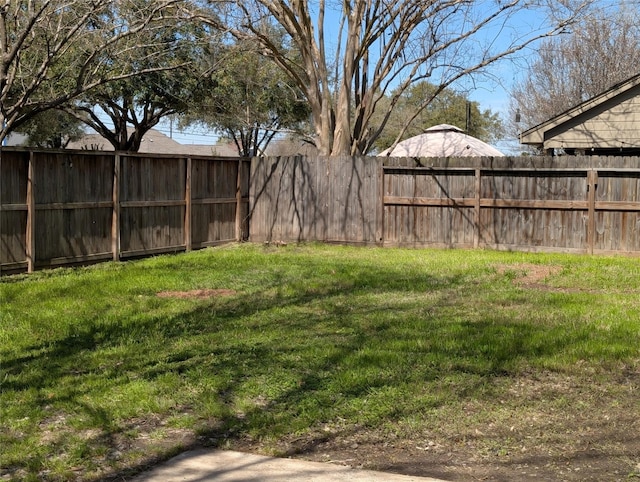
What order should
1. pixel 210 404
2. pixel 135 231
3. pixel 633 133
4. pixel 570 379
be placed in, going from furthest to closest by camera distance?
pixel 633 133, pixel 135 231, pixel 570 379, pixel 210 404

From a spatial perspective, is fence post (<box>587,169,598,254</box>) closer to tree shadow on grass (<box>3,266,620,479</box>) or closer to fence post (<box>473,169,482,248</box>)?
fence post (<box>473,169,482,248</box>)

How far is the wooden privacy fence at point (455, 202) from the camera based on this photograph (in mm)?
12664

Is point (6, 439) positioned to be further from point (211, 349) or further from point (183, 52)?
point (183, 52)

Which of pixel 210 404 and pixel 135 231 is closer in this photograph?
pixel 210 404

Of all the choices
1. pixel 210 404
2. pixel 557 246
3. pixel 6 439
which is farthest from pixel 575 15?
pixel 6 439

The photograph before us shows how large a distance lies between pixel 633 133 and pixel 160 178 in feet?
29.7

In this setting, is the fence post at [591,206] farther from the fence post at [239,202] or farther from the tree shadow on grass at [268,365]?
Result: the fence post at [239,202]

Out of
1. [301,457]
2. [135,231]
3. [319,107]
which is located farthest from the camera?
[319,107]

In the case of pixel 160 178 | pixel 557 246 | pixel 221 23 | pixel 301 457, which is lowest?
pixel 301 457

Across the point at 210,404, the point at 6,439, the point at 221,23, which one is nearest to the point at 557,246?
the point at 221,23

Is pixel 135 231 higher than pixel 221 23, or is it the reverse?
pixel 221 23

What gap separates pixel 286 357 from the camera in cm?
597

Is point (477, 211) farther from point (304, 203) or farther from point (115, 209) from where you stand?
point (115, 209)

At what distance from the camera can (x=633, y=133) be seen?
1463 centimetres
